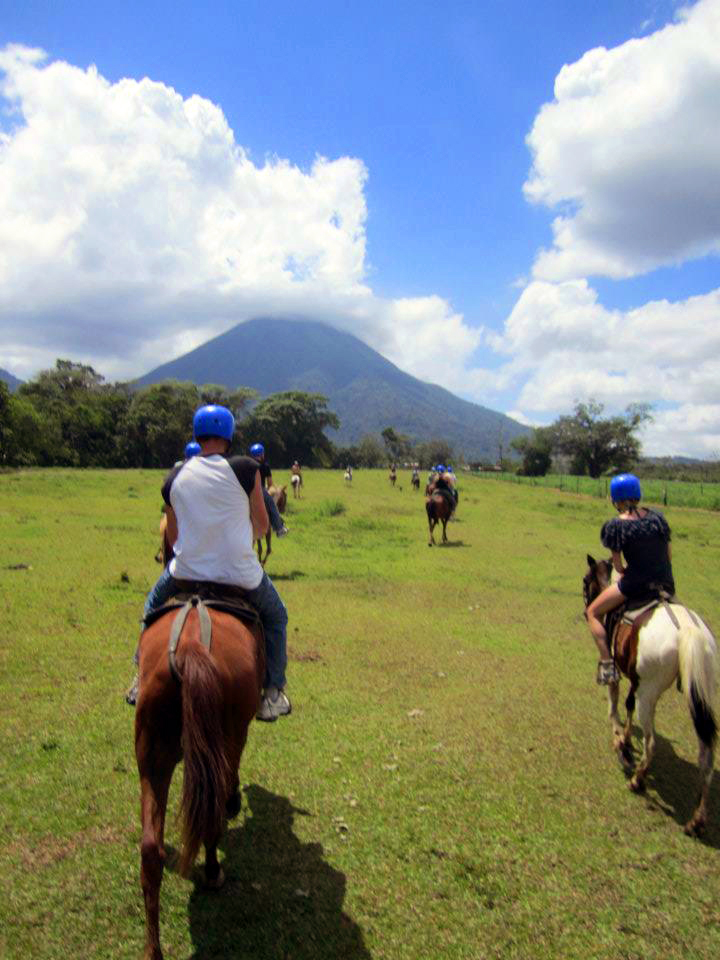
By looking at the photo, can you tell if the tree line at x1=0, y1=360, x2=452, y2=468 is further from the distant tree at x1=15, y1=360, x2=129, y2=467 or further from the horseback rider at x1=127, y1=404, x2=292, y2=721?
the horseback rider at x1=127, y1=404, x2=292, y2=721

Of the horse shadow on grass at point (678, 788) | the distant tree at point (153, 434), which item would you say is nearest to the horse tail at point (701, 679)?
the horse shadow on grass at point (678, 788)

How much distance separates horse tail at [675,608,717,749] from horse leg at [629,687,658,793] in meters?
0.43

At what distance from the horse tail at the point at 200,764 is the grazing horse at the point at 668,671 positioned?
146 inches

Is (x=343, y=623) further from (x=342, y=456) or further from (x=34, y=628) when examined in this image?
(x=342, y=456)

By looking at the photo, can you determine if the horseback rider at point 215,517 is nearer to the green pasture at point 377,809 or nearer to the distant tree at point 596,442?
the green pasture at point 377,809

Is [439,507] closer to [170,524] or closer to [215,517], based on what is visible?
[170,524]

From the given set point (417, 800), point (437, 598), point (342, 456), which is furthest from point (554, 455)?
point (417, 800)

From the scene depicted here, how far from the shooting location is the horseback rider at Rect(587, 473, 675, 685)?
5348 millimetres

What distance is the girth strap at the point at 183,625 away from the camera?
10.3 ft

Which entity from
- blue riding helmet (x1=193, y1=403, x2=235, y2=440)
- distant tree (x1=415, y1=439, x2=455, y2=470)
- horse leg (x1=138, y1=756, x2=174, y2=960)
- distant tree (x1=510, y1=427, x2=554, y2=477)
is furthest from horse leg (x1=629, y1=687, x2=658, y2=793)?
distant tree (x1=415, y1=439, x2=455, y2=470)

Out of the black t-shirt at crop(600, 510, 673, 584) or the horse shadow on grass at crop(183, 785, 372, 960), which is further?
the black t-shirt at crop(600, 510, 673, 584)

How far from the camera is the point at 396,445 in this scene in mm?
130000

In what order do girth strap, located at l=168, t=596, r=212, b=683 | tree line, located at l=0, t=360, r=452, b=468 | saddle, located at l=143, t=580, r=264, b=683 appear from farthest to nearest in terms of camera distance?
tree line, located at l=0, t=360, r=452, b=468, saddle, located at l=143, t=580, r=264, b=683, girth strap, located at l=168, t=596, r=212, b=683

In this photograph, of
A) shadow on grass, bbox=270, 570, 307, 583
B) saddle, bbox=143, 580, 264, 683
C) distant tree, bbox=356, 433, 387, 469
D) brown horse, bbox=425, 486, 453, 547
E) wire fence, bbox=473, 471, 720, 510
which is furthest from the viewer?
distant tree, bbox=356, 433, 387, 469
